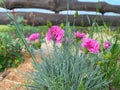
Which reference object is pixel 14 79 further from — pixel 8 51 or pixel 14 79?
pixel 8 51

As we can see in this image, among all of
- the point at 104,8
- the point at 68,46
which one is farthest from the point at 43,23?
the point at 68,46

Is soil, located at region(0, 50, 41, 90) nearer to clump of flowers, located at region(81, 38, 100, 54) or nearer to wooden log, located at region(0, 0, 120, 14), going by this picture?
clump of flowers, located at region(81, 38, 100, 54)

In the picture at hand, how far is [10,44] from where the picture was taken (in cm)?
552

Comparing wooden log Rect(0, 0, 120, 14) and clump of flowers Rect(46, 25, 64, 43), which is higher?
clump of flowers Rect(46, 25, 64, 43)

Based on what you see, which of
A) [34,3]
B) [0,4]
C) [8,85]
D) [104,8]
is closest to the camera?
[8,85]

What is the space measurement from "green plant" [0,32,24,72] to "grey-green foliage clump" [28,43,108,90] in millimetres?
1355

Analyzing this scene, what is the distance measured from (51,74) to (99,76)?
0.45 m

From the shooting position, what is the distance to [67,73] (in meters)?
3.87

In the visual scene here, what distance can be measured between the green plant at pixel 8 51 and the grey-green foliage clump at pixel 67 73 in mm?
1355

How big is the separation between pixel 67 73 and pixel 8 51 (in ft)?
6.02

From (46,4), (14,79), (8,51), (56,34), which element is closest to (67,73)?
(56,34)

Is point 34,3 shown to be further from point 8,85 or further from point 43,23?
point 8,85

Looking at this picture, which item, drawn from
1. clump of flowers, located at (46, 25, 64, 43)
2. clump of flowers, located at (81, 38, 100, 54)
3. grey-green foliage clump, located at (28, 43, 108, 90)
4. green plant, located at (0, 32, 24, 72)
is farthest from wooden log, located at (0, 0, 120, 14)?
clump of flowers, located at (81, 38, 100, 54)

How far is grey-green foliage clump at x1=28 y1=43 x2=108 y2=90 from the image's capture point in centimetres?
386
